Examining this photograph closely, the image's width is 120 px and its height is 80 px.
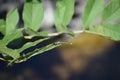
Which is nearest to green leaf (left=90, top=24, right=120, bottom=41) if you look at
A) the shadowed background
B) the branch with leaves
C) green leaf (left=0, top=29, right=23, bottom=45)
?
the branch with leaves

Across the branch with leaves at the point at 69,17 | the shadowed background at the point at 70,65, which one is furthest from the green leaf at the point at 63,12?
the shadowed background at the point at 70,65

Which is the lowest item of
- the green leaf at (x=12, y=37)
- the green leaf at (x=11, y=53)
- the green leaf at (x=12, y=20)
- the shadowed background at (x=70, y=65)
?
the shadowed background at (x=70, y=65)

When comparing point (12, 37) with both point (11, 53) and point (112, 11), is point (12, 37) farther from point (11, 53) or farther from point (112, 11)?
point (112, 11)

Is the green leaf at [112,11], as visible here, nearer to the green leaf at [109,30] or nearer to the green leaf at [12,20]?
the green leaf at [109,30]

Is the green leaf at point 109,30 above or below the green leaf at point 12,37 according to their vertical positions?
below

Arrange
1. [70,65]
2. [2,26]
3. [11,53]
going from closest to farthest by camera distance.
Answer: [11,53] → [2,26] → [70,65]

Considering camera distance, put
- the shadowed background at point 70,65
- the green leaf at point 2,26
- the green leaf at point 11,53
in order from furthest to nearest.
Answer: the shadowed background at point 70,65 < the green leaf at point 2,26 < the green leaf at point 11,53

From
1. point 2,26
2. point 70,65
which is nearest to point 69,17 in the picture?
point 2,26

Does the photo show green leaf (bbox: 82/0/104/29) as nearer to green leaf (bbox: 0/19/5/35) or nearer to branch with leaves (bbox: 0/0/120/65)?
branch with leaves (bbox: 0/0/120/65)
